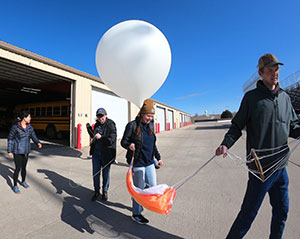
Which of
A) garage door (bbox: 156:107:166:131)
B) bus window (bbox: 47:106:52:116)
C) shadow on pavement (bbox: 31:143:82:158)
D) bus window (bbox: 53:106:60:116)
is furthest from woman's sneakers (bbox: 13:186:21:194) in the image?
garage door (bbox: 156:107:166:131)

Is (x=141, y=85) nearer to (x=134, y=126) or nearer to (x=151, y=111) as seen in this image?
(x=151, y=111)

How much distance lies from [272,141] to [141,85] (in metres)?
1.76

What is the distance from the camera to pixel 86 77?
337 inches

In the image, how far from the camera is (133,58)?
241cm

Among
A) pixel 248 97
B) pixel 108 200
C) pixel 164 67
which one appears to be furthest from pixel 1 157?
pixel 248 97

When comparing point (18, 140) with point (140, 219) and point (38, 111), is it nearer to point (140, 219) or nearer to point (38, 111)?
point (140, 219)

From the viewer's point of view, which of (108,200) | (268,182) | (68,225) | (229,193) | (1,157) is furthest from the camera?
(1,157)

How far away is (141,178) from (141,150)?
379 millimetres

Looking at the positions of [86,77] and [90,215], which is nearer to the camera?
[90,215]

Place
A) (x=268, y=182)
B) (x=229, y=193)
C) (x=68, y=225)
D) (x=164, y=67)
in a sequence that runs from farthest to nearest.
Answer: (x=229, y=193), (x=164, y=67), (x=68, y=225), (x=268, y=182)

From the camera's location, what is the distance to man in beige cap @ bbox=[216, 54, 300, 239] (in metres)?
1.57

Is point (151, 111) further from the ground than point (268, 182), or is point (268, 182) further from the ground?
point (151, 111)

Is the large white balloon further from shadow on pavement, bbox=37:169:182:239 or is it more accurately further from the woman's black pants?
the woman's black pants

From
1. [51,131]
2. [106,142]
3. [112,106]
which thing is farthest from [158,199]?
[51,131]
